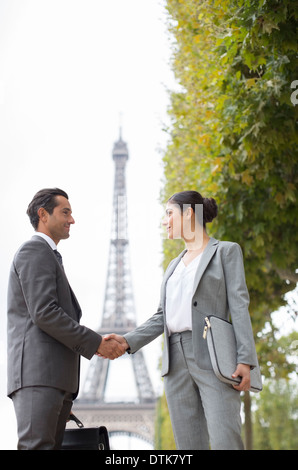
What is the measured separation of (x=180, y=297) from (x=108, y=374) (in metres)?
44.5

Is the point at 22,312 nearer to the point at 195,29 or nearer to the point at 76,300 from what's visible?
the point at 76,300

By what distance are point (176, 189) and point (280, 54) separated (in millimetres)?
6426

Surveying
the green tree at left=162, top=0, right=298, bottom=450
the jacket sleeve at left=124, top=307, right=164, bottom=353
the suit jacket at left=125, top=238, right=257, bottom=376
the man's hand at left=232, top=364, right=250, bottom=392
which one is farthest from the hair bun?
the green tree at left=162, top=0, right=298, bottom=450

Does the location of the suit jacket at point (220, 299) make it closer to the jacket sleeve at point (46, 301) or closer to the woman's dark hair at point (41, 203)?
the jacket sleeve at point (46, 301)

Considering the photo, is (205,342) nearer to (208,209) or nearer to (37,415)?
(208,209)

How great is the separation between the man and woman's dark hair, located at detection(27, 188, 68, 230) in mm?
186

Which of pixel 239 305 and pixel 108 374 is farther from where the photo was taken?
pixel 108 374

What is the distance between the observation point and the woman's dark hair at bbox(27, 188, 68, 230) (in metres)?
4.29

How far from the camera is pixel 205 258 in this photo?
13.4 feet

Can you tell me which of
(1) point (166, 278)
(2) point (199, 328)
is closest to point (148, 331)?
(1) point (166, 278)

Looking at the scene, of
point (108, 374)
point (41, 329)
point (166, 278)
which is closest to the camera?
point (41, 329)

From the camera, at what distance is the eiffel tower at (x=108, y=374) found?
44031 mm

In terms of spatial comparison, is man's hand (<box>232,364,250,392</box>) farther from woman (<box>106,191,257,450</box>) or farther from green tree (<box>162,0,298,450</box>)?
green tree (<box>162,0,298,450</box>)
